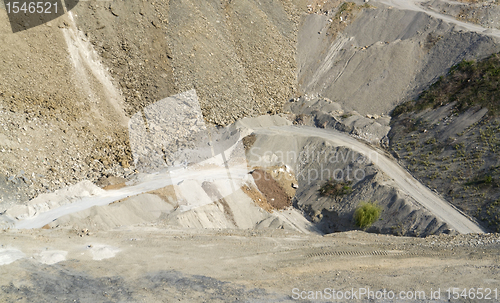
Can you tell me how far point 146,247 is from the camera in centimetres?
2023

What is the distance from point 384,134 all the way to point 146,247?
23.7 m

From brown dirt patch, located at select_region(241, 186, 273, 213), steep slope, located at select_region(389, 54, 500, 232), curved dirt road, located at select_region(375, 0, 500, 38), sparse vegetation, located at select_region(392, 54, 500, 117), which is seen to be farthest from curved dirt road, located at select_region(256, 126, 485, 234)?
curved dirt road, located at select_region(375, 0, 500, 38)

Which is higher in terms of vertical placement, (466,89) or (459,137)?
(466,89)

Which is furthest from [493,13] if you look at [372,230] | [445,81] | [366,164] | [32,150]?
[32,150]

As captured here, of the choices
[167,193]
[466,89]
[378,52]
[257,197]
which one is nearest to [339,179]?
[257,197]

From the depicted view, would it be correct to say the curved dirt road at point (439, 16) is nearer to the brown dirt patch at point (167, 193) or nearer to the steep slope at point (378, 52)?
the steep slope at point (378, 52)

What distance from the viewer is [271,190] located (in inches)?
1179

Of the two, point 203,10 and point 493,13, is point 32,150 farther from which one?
point 493,13

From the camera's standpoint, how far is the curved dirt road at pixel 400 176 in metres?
24.9

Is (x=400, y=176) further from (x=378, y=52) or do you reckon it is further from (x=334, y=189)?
(x=378, y=52)

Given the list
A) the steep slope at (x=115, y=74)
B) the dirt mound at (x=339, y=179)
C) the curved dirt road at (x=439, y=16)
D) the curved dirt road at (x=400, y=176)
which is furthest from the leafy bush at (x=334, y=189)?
Answer: the curved dirt road at (x=439, y=16)

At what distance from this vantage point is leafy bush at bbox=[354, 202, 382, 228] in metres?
25.9

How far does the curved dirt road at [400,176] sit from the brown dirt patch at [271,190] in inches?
225

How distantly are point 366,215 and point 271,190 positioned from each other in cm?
799
